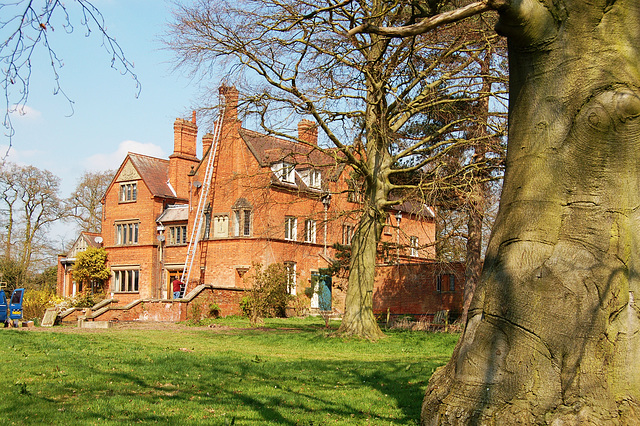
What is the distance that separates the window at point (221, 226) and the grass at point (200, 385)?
24222mm

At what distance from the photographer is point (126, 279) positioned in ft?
154

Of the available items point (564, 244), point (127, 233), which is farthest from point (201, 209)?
point (564, 244)

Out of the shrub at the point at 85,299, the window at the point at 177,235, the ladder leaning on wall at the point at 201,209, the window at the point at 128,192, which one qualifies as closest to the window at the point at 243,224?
the ladder leaning on wall at the point at 201,209

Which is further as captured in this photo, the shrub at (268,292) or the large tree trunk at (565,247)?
the shrub at (268,292)

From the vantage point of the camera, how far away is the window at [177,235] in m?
45.1

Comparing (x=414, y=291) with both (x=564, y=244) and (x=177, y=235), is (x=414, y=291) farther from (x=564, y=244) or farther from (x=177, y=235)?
(x=564, y=244)

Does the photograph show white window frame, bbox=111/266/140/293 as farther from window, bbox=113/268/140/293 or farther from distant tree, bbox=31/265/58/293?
distant tree, bbox=31/265/58/293

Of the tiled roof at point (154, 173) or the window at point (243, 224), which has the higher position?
the tiled roof at point (154, 173)

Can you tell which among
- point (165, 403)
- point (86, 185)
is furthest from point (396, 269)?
point (86, 185)

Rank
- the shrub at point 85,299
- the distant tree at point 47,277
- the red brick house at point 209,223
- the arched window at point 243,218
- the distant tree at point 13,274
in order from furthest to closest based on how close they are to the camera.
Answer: the distant tree at point 47,277 < the distant tree at point 13,274 < the shrub at point 85,299 < the arched window at point 243,218 < the red brick house at point 209,223

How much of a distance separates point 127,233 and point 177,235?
509 centimetres

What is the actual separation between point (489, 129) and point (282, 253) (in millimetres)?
21911

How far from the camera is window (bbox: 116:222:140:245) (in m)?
47.4

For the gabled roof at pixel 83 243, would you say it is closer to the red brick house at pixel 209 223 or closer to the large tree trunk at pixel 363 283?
the red brick house at pixel 209 223
